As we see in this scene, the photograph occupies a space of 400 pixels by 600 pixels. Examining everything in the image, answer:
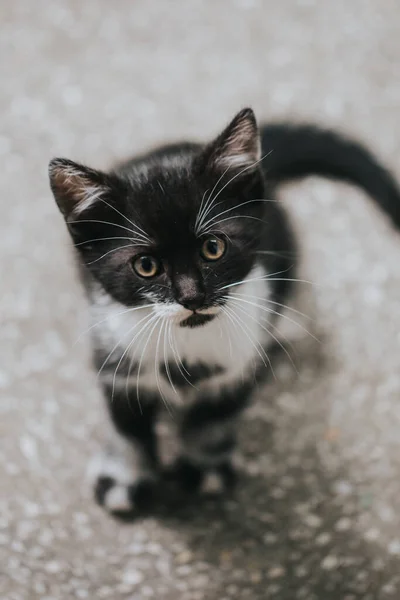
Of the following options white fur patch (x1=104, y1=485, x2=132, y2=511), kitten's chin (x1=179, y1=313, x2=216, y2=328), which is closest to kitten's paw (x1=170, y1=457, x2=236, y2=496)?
white fur patch (x1=104, y1=485, x2=132, y2=511)

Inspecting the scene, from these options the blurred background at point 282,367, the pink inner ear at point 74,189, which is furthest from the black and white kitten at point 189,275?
the blurred background at point 282,367

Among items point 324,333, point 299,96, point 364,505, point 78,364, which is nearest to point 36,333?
point 78,364

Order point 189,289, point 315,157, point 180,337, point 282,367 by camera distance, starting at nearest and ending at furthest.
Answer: point 189,289
point 180,337
point 315,157
point 282,367

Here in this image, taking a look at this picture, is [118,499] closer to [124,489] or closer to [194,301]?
[124,489]

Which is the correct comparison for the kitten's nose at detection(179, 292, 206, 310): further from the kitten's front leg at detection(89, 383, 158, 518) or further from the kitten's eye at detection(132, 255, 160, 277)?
the kitten's front leg at detection(89, 383, 158, 518)

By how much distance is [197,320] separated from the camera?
4.14 ft

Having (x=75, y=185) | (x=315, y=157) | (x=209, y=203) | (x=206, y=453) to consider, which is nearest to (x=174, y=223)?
(x=209, y=203)

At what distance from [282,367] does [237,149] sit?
30.9 inches

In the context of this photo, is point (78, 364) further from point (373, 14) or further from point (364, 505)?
point (373, 14)

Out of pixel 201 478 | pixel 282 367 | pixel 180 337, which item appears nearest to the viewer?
pixel 180 337

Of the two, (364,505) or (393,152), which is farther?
(393,152)

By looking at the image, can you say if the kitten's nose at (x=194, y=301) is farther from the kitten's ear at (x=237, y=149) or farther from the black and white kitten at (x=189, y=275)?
the kitten's ear at (x=237, y=149)

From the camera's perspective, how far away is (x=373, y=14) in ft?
8.05

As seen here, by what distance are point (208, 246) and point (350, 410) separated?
2.66 ft
